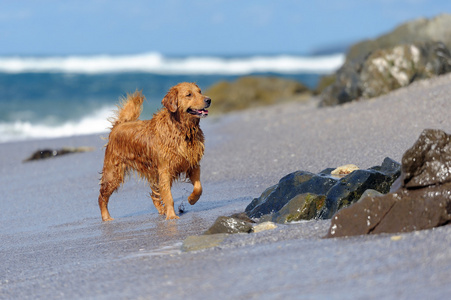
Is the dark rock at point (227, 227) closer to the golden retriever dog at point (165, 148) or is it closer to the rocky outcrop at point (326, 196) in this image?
the rocky outcrop at point (326, 196)

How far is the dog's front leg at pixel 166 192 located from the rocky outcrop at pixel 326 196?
0.97 metres

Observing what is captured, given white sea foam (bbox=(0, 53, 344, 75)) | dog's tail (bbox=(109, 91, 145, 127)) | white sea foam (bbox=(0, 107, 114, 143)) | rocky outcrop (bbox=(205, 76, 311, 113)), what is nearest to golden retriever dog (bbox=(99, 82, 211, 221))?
dog's tail (bbox=(109, 91, 145, 127))

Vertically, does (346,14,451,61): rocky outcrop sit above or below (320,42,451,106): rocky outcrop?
above

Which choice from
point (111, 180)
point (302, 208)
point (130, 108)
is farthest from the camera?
point (130, 108)

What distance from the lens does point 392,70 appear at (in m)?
14.6

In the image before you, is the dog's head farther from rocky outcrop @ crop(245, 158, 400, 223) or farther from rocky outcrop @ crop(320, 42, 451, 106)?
rocky outcrop @ crop(320, 42, 451, 106)

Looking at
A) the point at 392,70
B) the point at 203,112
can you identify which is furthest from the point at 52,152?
the point at 392,70

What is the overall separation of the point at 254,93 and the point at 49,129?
844 cm

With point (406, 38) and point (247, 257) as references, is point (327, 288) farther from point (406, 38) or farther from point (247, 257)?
point (406, 38)

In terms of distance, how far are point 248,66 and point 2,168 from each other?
5187 centimetres

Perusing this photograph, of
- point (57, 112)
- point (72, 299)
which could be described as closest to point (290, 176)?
point (72, 299)

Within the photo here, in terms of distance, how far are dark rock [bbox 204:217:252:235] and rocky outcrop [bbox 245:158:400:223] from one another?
405 mm

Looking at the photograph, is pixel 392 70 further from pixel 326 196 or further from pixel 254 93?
pixel 254 93

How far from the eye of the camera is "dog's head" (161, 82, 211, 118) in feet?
21.9
